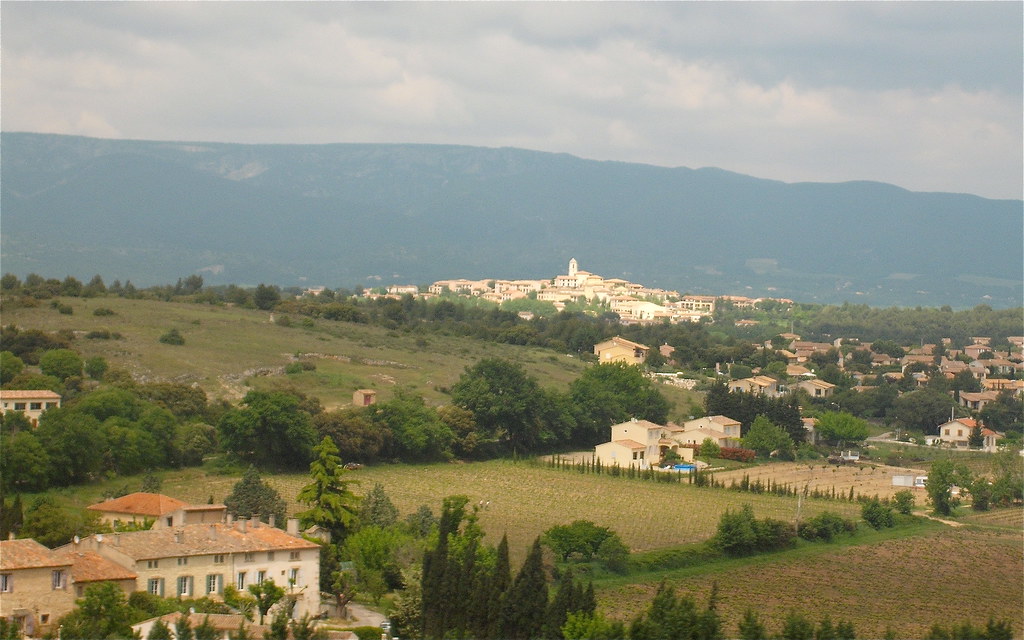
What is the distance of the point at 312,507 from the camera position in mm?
30734

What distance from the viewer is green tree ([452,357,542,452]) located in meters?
50.7

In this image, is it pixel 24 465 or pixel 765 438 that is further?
pixel 765 438

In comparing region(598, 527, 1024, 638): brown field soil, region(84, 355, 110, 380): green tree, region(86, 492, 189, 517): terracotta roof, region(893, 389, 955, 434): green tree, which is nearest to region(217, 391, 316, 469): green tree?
region(84, 355, 110, 380): green tree

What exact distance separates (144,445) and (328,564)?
51.1ft

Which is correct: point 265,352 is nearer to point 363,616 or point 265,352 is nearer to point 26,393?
point 26,393

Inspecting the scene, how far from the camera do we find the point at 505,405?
166ft

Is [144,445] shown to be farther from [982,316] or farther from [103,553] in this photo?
[982,316]

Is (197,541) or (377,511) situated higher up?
(197,541)

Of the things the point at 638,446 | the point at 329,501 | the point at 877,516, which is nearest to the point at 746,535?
the point at 877,516

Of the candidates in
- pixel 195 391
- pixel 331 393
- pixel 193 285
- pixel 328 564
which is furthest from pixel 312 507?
pixel 193 285

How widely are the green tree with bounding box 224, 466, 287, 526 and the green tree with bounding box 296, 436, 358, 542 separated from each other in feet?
4.07

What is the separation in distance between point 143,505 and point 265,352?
100 feet

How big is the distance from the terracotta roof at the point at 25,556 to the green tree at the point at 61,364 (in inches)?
1067

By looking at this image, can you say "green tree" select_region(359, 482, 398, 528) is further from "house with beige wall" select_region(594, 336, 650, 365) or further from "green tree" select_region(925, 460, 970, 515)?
"house with beige wall" select_region(594, 336, 650, 365)
